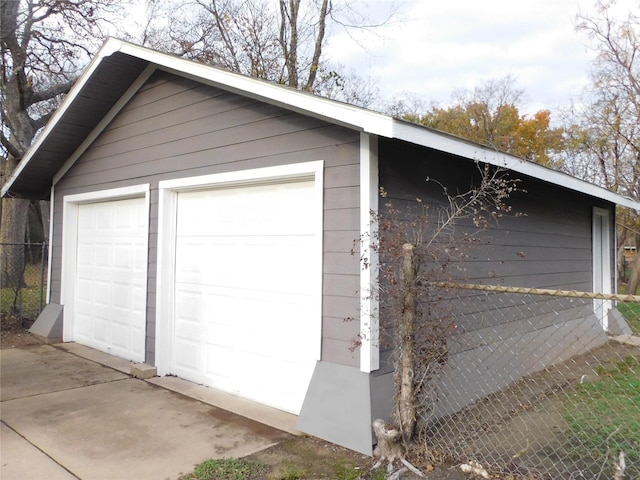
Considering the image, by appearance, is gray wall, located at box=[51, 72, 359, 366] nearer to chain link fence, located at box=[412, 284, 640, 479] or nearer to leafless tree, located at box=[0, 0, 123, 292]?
chain link fence, located at box=[412, 284, 640, 479]

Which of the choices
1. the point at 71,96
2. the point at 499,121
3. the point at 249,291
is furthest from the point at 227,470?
the point at 499,121

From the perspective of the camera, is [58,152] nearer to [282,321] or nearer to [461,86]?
[282,321]

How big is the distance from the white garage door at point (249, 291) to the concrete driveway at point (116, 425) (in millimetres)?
276

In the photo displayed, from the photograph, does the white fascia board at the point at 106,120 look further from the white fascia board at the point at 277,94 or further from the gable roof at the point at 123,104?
the white fascia board at the point at 277,94

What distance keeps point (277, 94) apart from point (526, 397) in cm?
398

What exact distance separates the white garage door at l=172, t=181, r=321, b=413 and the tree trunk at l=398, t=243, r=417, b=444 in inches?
36.1

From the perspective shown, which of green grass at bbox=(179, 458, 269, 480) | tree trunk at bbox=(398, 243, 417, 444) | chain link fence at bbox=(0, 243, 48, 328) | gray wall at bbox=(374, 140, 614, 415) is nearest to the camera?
green grass at bbox=(179, 458, 269, 480)

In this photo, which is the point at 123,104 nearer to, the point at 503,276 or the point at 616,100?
the point at 503,276

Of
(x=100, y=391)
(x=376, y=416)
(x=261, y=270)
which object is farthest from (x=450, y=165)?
(x=100, y=391)

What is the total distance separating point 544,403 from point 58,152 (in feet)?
24.2

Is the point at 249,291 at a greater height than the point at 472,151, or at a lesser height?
lesser

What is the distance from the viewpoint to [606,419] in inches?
171

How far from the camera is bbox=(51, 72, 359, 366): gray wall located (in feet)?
12.9

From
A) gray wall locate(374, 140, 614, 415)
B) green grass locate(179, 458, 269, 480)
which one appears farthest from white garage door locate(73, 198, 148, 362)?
gray wall locate(374, 140, 614, 415)
